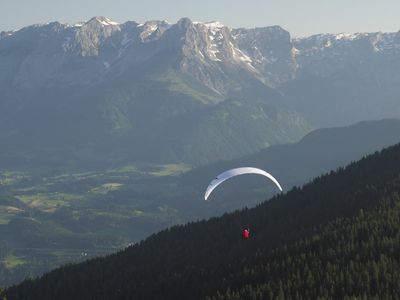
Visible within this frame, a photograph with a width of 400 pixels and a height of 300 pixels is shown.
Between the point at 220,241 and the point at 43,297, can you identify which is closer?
the point at 43,297

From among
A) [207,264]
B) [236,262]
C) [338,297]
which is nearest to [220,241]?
[207,264]

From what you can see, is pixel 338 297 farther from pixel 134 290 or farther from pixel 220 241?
pixel 220 241

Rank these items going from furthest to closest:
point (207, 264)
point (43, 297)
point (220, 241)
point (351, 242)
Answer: point (220, 241), point (43, 297), point (207, 264), point (351, 242)

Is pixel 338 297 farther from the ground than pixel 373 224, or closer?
closer

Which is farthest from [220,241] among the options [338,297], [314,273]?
[338,297]

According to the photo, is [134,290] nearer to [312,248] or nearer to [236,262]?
[236,262]

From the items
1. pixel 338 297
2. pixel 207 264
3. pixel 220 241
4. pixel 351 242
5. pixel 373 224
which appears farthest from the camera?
pixel 220 241
